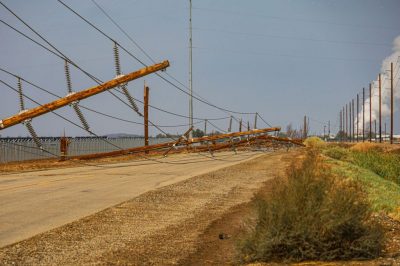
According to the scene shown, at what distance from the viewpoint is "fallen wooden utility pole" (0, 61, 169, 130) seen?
26.5 m

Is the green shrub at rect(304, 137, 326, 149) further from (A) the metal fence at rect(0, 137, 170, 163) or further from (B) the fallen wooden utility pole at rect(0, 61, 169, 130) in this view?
(B) the fallen wooden utility pole at rect(0, 61, 169, 130)

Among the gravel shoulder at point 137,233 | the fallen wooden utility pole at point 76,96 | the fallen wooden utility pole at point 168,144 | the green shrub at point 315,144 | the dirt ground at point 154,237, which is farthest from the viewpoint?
the green shrub at point 315,144

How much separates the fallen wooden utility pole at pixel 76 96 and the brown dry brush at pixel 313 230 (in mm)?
19584

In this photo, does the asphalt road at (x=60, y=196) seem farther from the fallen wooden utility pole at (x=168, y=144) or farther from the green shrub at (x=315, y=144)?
the green shrub at (x=315, y=144)

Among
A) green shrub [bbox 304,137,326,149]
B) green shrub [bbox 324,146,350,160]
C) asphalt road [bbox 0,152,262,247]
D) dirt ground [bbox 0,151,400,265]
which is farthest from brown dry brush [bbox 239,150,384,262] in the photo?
green shrub [bbox 304,137,326,149]

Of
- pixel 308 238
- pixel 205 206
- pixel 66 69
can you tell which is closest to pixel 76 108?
pixel 66 69

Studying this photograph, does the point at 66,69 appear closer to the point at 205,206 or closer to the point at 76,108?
the point at 76,108

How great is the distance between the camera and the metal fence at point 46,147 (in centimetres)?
4647

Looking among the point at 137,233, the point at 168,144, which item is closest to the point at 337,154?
the point at 168,144

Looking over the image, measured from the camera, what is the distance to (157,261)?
30.8ft

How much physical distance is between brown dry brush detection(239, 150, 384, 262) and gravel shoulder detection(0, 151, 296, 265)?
5.34 feet

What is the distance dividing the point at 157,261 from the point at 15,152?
41031 mm

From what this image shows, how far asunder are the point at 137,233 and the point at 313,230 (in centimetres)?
444

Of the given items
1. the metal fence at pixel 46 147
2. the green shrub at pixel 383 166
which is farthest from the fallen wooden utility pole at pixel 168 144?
the green shrub at pixel 383 166
